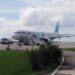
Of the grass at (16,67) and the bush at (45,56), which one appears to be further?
the bush at (45,56)

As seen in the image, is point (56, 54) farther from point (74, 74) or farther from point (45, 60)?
point (74, 74)

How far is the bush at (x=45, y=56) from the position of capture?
25375 millimetres

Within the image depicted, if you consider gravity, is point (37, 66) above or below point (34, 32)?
below

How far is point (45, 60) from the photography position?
2745 cm

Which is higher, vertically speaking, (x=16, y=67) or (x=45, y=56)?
(x=45, y=56)

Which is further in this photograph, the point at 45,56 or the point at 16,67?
the point at 45,56

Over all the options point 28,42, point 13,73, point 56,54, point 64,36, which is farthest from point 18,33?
point 13,73

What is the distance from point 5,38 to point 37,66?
218ft

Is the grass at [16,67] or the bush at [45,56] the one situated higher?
the bush at [45,56]

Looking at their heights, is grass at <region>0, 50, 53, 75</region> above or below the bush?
below

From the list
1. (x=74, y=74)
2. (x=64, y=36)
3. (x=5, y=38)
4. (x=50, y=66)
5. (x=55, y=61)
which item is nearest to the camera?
(x=74, y=74)

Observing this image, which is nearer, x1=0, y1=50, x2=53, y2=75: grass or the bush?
x1=0, y1=50, x2=53, y2=75: grass

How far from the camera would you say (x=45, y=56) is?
2744 cm

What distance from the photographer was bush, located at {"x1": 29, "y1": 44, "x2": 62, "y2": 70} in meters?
25.4
